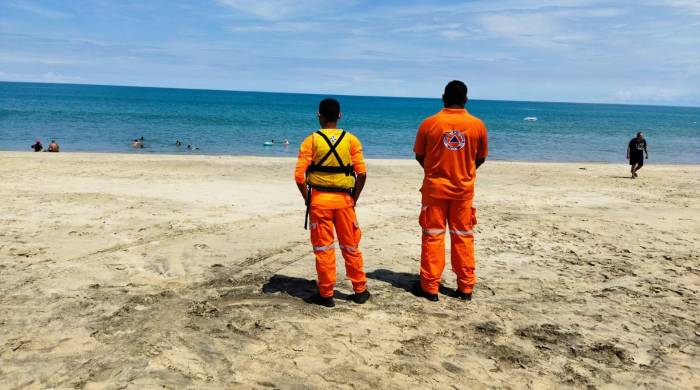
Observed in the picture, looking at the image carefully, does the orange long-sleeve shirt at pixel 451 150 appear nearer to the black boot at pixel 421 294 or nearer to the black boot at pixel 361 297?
the black boot at pixel 421 294

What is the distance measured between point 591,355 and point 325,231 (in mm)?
2502

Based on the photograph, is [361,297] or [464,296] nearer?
[361,297]

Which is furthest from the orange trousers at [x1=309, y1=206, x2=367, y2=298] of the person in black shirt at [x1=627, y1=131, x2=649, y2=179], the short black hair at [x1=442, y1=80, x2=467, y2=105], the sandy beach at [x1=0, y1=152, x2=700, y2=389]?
the person in black shirt at [x1=627, y1=131, x2=649, y2=179]

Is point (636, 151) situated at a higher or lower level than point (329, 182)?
lower

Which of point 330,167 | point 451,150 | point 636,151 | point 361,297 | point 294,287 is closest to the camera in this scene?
point 330,167

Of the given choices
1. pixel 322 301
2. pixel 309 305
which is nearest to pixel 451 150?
pixel 322 301

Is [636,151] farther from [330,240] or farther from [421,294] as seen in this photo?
[330,240]

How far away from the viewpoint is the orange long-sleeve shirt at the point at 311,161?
4.82 metres

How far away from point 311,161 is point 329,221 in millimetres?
595

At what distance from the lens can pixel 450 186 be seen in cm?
508

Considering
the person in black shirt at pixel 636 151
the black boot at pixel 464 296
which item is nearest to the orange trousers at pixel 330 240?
the black boot at pixel 464 296

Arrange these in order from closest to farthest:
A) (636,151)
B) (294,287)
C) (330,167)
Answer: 1. (330,167)
2. (294,287)
3. (636,151)

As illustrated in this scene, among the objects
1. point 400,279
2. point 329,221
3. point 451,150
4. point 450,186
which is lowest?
point 400,279

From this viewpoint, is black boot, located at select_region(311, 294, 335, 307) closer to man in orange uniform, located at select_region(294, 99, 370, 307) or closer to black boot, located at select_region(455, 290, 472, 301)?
man in orange uniform, located at select_region(294, 99, 370, 307)
